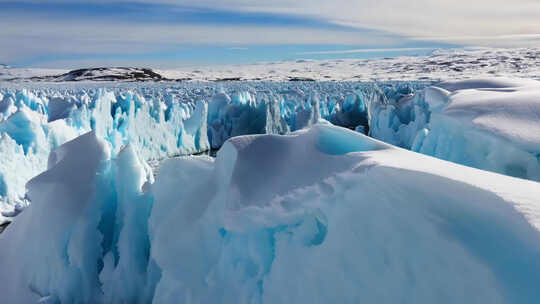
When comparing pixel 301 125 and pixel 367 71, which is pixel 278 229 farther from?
pixel 367 71

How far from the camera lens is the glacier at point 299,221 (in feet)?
4.93

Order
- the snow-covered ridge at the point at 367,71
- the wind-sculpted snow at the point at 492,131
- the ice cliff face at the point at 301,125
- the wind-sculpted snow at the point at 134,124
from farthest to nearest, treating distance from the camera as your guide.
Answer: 1. the snow-covered ridge at the point at 367,71
2. the wind-sculpted snow at the point at 134,124
3. the ice cliff face at the point at 301,125
4. the wind-sculpted snow at the point at 492,131

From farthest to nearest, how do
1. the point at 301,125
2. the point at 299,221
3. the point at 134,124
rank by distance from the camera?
the point at 301,125 < the point at 134,124 < the point at 299,221

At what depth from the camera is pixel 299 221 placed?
2166mm

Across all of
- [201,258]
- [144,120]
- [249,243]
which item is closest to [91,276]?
[201,258]

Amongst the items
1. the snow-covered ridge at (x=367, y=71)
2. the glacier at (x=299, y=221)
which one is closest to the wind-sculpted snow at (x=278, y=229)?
the glacier at (x=299, y=221)

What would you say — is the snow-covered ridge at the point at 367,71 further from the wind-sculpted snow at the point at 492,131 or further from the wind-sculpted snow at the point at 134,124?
the wind-sculpted snow at the point at 492,131

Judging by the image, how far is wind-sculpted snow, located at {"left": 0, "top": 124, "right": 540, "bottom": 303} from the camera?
1485mm

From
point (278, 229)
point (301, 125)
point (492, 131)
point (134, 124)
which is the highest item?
point (492, 131)

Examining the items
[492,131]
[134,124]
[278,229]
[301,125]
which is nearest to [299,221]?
[278,229]

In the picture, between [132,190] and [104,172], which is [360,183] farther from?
[104,172]

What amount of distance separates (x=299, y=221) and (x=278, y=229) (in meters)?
0.18

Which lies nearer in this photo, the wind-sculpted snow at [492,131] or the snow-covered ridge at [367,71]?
the wind-sculpted snow at [492,131]

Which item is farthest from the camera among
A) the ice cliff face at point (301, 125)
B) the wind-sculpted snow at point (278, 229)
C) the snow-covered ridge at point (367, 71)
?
the snow-covered ridge at point (367, 71)
